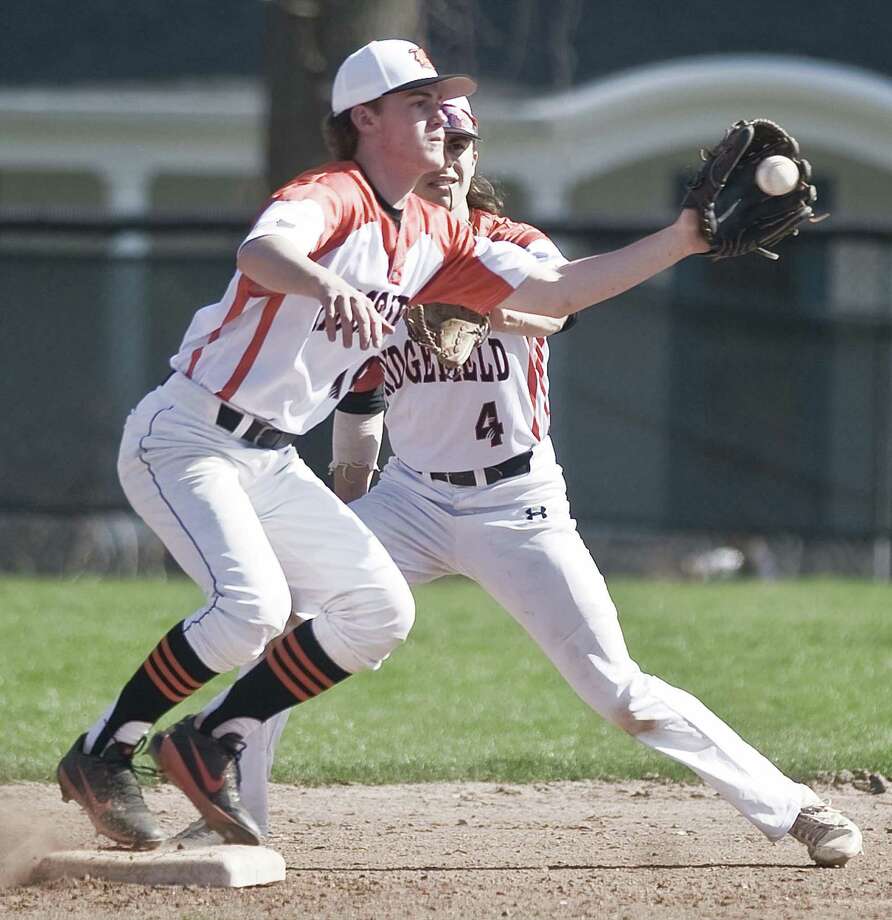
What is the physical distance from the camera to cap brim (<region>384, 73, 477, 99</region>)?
4051mm

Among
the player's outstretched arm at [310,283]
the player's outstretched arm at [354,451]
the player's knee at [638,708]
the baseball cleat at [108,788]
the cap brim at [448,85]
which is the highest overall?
the cap brim at [448,85]

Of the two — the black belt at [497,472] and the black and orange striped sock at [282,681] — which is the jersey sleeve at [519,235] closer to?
the black belt at [497,472]

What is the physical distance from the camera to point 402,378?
4531 mm

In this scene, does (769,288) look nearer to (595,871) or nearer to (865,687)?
(865,687)

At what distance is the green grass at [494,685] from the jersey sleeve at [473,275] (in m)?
2.08

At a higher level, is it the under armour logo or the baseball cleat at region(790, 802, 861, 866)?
the under armour logo

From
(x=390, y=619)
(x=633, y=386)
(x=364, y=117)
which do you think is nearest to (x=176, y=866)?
(x=390, y=619)

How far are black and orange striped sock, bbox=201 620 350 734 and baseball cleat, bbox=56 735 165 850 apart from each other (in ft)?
0.73

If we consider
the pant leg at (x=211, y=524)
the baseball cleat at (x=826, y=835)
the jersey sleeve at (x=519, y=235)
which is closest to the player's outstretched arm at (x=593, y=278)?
the jersey sleeve at (x=519, y=235)

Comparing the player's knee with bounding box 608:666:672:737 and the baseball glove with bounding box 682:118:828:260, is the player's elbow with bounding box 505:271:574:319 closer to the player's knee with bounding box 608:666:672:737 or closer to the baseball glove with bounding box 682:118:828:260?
the baseball glove with bounding box 682:118:828:260

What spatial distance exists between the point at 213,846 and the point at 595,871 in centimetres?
95

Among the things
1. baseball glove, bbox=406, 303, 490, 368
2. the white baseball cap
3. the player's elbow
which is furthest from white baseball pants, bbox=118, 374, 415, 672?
the white baseball cap

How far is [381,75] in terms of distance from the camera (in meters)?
4.06

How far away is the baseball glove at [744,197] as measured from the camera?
4105mm
